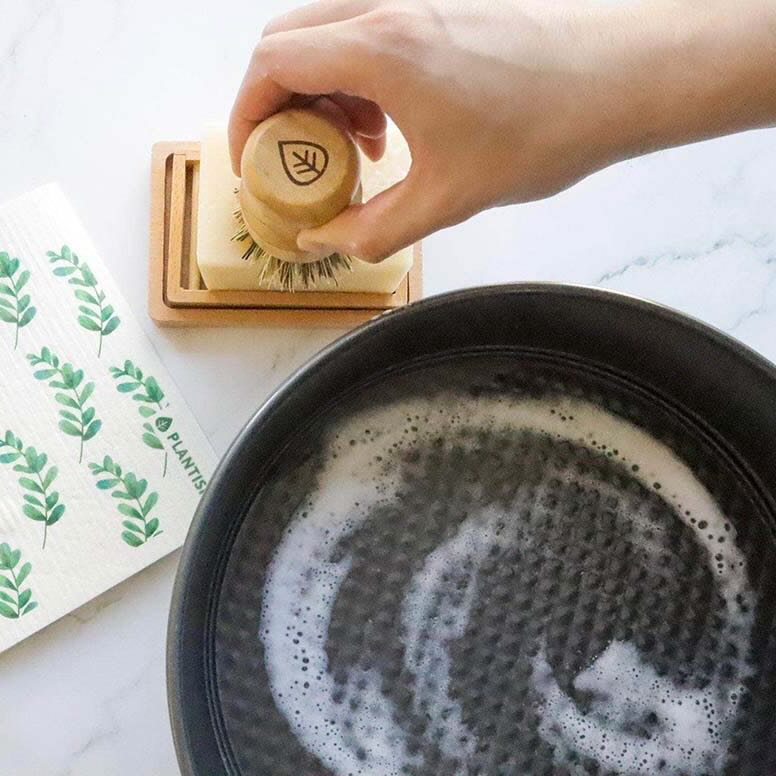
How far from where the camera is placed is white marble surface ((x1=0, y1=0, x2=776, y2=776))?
0.50m

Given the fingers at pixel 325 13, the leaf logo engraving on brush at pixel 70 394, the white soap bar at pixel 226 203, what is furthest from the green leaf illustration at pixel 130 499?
the fingers at pixel 325 13

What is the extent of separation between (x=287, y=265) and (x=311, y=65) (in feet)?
0.38

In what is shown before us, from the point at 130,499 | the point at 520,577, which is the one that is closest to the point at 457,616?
the point at 520,577

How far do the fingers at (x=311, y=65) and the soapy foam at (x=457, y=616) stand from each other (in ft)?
0.55

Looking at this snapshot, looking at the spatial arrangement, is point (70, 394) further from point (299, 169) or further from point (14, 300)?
point (299, 169)

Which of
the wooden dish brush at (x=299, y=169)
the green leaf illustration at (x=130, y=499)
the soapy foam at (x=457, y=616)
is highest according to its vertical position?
Result: the wooden dish brush at (x=299, y=169)

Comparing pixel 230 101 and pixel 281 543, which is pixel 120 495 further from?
pixel 230 101

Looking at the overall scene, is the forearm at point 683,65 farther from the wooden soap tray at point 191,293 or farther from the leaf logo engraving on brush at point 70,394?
the leaf logo engraving on brush at point 70,394

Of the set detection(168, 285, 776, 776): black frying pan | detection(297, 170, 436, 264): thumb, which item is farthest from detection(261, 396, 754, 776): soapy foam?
detection(297, 170, 436, 264): thumb

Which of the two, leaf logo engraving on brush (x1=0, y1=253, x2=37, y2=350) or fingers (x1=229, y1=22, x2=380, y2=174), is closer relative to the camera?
fingers (x1=229, y1=22, x2=380, y2=174)

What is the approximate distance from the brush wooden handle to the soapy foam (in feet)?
0.42

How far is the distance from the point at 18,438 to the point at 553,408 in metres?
0.28

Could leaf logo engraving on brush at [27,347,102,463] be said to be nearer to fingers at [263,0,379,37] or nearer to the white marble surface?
the white marble surface

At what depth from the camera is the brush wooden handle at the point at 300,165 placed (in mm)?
394
